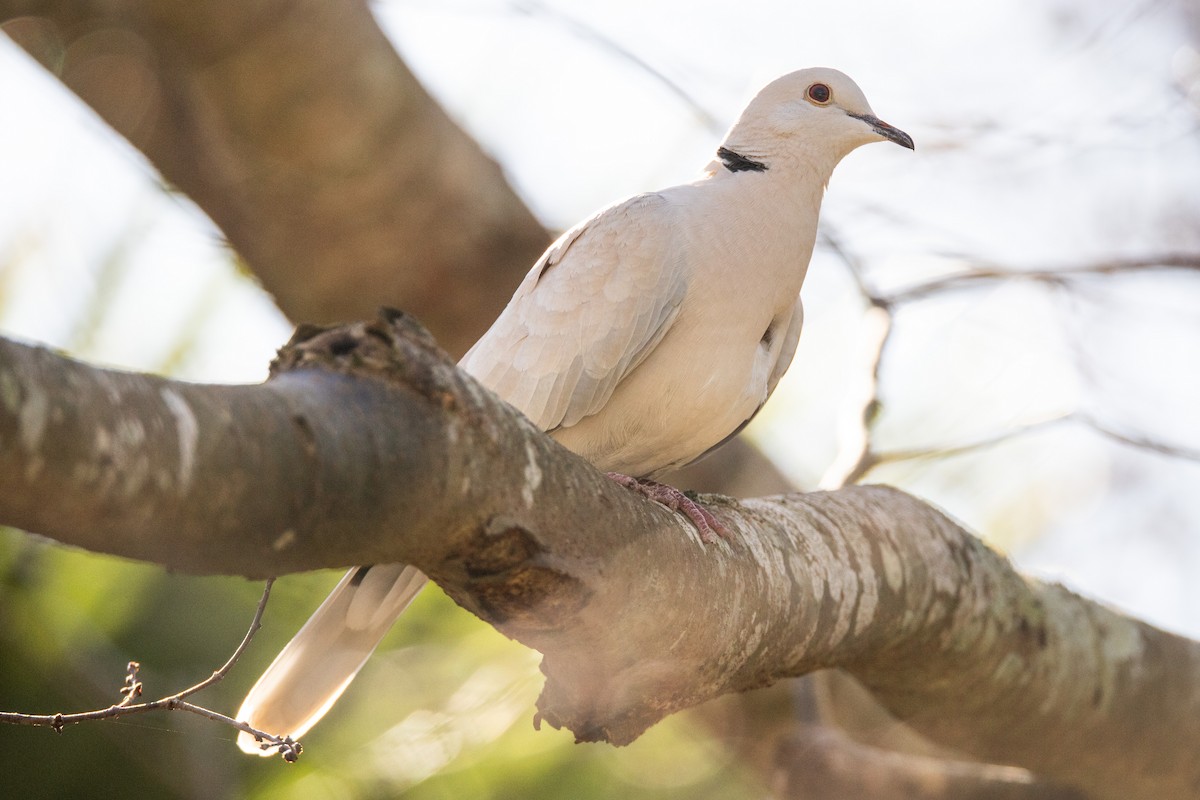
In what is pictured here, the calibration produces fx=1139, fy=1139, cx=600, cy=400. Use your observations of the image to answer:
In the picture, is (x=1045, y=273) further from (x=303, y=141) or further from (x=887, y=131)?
(x=303, y=141)

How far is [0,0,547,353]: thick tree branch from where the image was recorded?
330 centimetres

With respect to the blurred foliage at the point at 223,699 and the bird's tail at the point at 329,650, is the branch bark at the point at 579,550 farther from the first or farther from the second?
the blurred foliage at the point at 223,699

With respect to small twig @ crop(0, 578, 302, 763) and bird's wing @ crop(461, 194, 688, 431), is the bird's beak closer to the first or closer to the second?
bird's wing @ crop(461, 194, 688, 431)

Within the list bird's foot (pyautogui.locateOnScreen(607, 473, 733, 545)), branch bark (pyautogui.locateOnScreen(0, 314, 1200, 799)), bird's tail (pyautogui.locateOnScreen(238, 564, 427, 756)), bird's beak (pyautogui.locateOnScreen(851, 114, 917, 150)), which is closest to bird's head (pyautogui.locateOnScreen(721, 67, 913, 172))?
bird's beak (pyautogui.locateOnScreen(851, 114, 917, 150))

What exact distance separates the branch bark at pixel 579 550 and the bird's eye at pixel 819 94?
3.81 feet

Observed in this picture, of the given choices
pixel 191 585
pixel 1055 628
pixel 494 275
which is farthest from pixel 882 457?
pixel 191 585

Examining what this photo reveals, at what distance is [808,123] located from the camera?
322 centimetres

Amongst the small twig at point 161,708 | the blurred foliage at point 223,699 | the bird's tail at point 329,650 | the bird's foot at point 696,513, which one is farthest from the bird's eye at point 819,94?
the small twig at point 161,708

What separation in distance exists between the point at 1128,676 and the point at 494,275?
Result: 2367 millimetres

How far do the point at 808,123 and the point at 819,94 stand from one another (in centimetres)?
14

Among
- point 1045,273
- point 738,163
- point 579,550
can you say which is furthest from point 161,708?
point 1045,273

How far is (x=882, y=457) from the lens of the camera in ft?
11.8

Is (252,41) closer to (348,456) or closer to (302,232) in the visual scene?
(302,232)

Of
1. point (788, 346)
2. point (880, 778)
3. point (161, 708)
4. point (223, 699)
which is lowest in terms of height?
point (880, 778)
